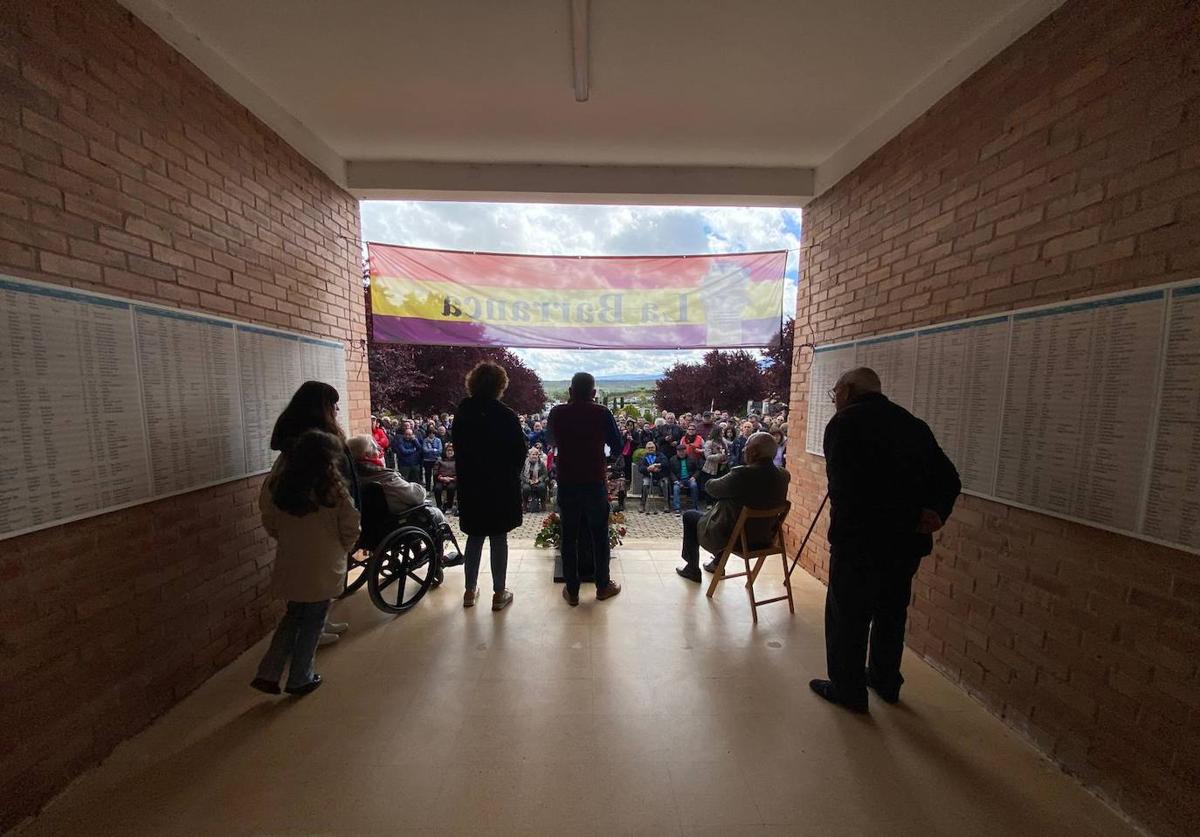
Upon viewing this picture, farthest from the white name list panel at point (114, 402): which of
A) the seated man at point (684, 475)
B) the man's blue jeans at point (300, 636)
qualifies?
the seated man at point (684, 475)

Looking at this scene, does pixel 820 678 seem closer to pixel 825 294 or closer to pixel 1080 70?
pixel 825 294

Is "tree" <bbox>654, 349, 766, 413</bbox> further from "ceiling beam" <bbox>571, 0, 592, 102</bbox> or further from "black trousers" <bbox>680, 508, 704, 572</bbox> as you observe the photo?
"ceiling beam" <bbox>571, 0, 592, 102</bbox>

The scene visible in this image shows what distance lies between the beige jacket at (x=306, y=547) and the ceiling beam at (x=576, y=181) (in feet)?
9.08

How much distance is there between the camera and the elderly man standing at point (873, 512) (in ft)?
6.31

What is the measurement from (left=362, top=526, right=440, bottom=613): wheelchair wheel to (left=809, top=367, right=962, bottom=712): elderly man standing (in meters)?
2.66

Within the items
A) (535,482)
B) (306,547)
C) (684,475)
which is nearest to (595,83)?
(306,547)

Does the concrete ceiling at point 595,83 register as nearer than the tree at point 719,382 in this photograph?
Yes

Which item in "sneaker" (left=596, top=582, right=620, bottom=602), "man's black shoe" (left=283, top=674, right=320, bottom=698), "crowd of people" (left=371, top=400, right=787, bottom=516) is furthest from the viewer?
"crowd of people" (left=371, top=400, right=787, bottom=516)

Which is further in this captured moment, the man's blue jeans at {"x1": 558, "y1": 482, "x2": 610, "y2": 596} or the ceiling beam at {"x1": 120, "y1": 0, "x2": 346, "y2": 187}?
the man's blue jeans at {"x1": 558, "y1": 482, "x2": 610, "y2": 596}

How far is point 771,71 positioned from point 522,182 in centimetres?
202

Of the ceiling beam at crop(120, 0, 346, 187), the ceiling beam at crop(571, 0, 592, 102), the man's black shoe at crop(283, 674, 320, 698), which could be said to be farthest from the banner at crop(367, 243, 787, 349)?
the man's black shoe at crop(283, 674, 320, 698)

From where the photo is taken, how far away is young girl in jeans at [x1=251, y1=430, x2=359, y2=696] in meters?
1.99

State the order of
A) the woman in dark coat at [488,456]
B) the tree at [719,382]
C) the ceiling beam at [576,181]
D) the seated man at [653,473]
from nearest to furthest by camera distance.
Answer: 1. the woman in dark coat at [488,456]
2. the ceiling beam at [576,181]
3. the seated man at [653,473]
4. the tree at [719,382]

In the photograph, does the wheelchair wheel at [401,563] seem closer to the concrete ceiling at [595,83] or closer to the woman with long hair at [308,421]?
the woman with long hair at [308,421]
